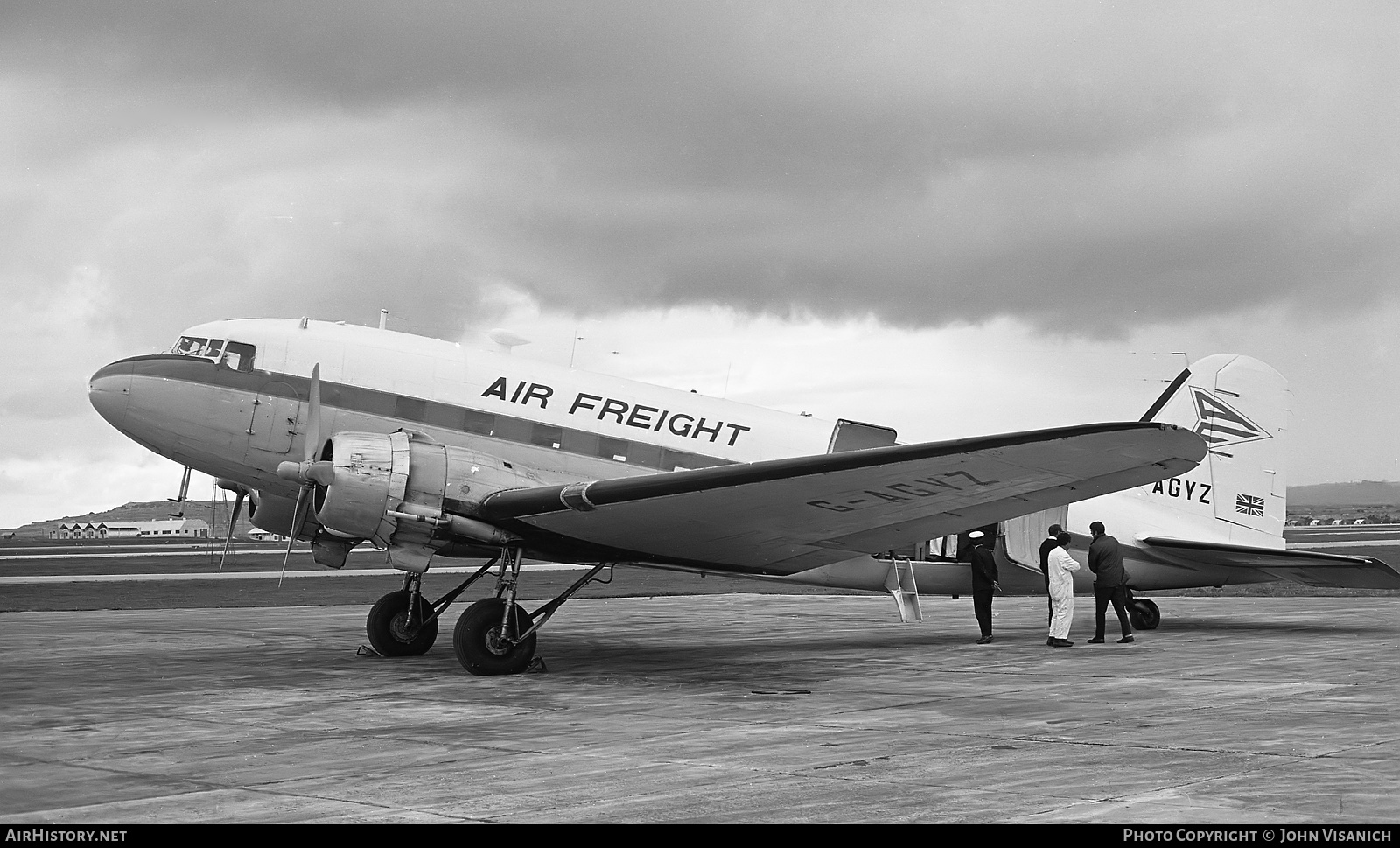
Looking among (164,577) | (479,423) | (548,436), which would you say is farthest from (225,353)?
(164,577)

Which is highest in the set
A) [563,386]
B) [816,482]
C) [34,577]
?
[563,386]

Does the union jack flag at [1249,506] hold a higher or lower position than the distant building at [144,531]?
higher

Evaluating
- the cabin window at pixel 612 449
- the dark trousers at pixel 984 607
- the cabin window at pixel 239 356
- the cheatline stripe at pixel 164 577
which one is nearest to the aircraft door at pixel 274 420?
the cabin window at pixel 239 356

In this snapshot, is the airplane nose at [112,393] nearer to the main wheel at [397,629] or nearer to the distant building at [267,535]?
the distant building at [267,535]

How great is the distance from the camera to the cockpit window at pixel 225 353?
14.0 metres

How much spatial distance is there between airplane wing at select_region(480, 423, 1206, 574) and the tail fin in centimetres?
633

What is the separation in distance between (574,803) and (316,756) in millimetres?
2293

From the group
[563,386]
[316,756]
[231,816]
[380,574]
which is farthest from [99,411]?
[380,574]

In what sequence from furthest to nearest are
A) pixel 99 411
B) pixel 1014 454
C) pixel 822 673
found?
pixel 99 411, pixel 822 673, pixel 1014 454

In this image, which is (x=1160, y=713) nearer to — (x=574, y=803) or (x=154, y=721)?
(x=574, y=803)

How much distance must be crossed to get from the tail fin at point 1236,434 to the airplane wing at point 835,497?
6327 millimetres

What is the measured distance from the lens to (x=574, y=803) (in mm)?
5902

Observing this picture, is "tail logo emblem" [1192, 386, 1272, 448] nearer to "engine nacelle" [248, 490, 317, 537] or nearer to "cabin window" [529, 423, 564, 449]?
"cabin window" [529, 423, 564, 449]

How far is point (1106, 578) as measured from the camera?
15.6m
